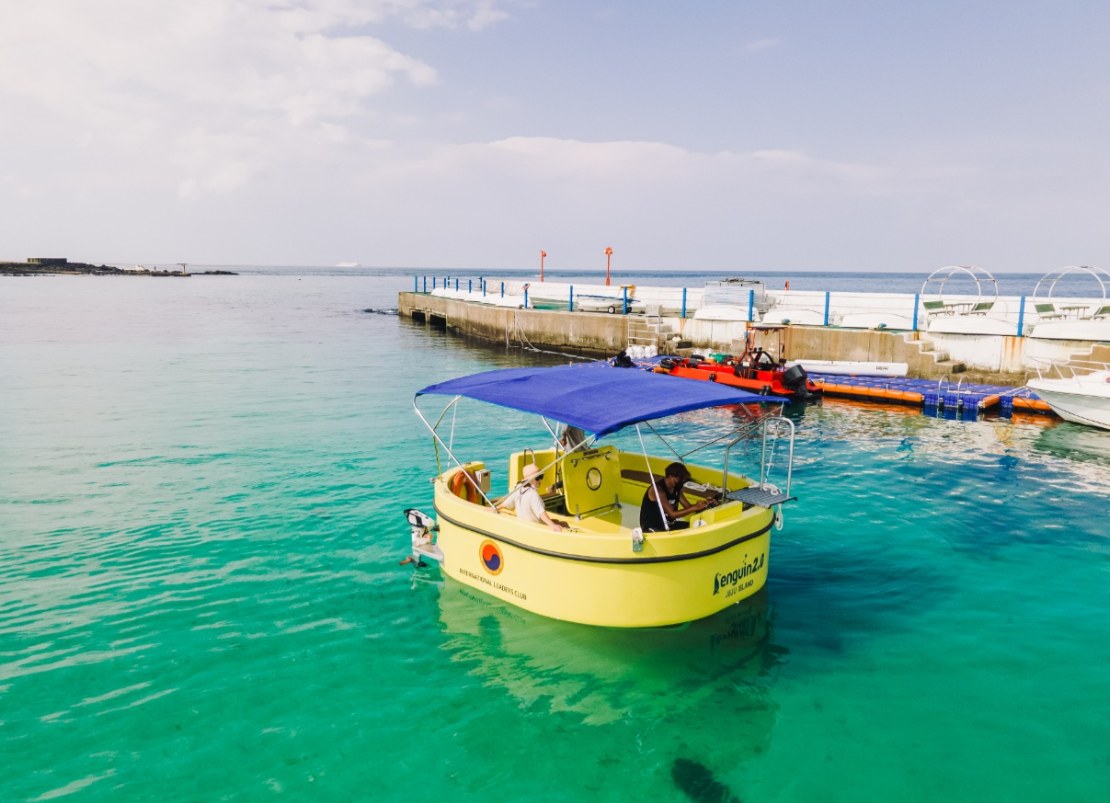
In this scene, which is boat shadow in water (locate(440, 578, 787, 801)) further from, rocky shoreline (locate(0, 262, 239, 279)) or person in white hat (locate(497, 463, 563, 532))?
rocky shoreline (locate(0, 262, 239, 279))

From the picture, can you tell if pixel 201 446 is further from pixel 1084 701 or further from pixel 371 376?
pixel 1084 701

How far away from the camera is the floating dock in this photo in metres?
23.8

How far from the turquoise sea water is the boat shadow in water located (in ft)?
0.13

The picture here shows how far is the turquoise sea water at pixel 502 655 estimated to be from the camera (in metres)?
6.93

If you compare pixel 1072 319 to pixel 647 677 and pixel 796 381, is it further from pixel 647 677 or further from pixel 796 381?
pixel 647 677

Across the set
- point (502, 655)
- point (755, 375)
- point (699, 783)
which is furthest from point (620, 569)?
point (755, 375)

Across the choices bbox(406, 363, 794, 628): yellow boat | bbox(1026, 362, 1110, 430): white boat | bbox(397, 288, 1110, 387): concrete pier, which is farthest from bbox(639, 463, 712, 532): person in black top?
bbox(397, 288, 1110, 387): concrete pier

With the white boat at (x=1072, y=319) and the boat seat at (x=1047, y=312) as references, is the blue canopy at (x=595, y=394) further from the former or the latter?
the boat seat at (x=1047, y=312)

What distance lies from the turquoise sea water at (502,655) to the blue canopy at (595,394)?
9.41ft

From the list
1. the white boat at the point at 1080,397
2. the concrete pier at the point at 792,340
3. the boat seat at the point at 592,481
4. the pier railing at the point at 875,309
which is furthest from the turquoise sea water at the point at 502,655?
the pier railing at the point at 875,309

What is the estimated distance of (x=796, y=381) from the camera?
2541cm

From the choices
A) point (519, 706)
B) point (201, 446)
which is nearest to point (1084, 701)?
point (519, 706)

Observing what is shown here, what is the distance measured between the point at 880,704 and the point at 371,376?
27.5m

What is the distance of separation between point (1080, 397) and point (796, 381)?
27.0ft
